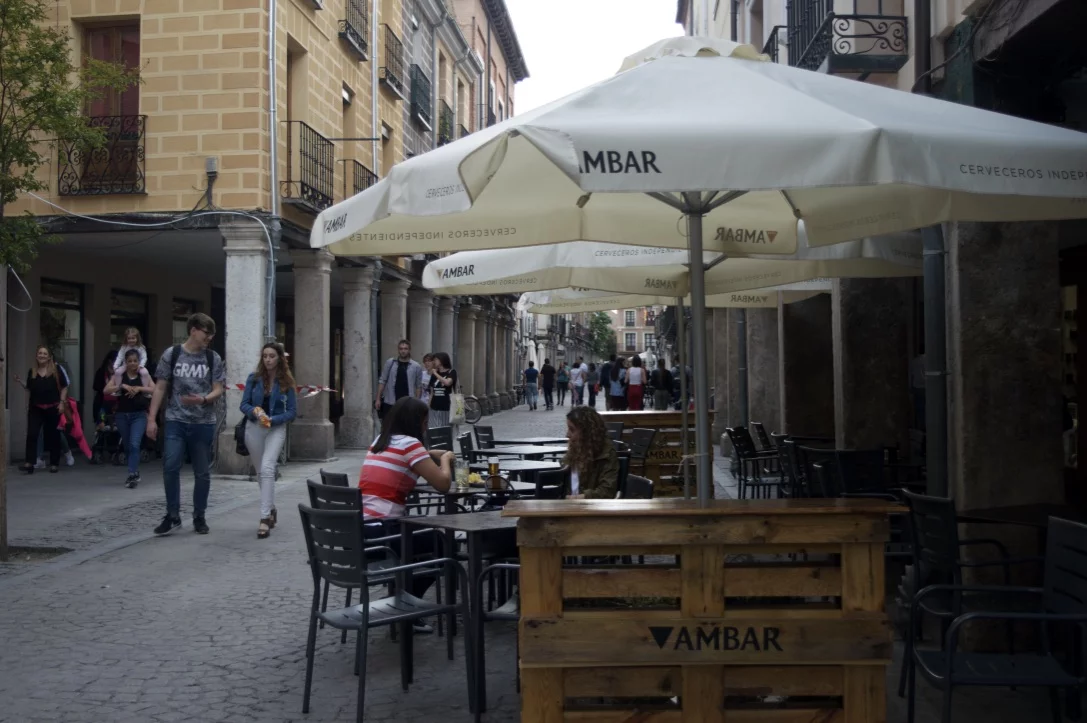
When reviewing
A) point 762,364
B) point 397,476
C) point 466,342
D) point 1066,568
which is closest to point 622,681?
point 1066,568

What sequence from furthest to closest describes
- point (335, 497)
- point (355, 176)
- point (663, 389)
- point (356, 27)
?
point (663, 389)
point (356, 27)
point (355, 176)
point (335, 497)

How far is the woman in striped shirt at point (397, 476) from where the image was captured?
667cm

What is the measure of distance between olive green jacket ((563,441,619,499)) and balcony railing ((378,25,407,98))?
680 inches

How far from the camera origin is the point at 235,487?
14617 millimetres

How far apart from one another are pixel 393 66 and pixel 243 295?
9.37 m

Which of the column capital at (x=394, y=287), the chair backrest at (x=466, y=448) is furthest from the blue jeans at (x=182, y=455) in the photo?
the column capital at (x=394, y=287)

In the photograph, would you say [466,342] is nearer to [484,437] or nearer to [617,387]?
[617,387]

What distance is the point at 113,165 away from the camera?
16438 mm

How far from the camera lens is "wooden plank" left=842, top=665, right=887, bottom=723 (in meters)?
4.16

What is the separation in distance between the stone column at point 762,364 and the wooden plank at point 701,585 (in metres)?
13.8

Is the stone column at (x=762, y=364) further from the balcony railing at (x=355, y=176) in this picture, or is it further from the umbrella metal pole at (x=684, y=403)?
the umbrella metal pole at (x=684, y=403)

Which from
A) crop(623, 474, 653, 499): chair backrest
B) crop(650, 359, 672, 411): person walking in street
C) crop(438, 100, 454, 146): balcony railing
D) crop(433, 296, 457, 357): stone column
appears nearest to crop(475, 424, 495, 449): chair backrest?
crop(623, 474, 653, 499): chair backrest

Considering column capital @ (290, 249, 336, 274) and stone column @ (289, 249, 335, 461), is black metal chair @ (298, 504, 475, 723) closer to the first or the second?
stone column @ (289, 249, 335, 461)

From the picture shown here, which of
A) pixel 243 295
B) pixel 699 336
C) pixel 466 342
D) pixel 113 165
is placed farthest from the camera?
pixel 466 342
